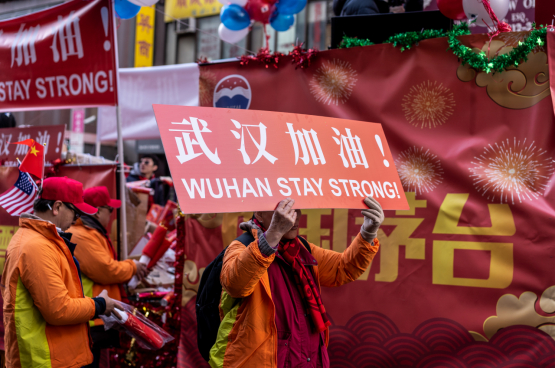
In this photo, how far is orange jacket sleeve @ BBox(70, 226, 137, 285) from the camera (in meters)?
3.45

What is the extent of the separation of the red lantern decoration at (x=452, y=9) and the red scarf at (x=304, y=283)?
232cm

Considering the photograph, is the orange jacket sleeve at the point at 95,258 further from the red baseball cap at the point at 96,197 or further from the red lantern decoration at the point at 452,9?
the red lantern decoration at the point at 452,9

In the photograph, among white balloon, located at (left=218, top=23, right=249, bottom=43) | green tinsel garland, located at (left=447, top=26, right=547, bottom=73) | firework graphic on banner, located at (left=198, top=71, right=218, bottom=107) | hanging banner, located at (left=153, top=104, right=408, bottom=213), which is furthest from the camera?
white balloon, located at (left=218, top=23, right=249, bottom=43)

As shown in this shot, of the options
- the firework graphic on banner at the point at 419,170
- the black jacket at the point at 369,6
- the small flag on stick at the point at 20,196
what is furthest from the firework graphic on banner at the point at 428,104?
the small flag on stick at the point at 20,196

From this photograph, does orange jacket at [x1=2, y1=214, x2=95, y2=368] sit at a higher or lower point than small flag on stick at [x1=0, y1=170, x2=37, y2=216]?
lower

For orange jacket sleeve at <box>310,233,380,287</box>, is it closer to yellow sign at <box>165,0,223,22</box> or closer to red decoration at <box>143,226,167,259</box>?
red decoration at <box>143,226,167,259</box>

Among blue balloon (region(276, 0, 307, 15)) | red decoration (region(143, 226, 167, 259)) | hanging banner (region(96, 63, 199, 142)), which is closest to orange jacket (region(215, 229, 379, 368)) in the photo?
red decoration (region(143, 226, 167, 259))

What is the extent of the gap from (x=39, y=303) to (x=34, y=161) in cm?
122

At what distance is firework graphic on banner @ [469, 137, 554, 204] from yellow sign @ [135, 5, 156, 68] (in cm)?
1541

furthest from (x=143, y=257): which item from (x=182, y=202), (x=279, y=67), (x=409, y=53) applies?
(x=409, y=53)

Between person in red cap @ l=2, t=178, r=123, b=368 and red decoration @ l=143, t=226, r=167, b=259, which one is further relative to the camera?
red decoration @ l=143, t=226, r=167, b=259

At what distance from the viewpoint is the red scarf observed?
2264mm

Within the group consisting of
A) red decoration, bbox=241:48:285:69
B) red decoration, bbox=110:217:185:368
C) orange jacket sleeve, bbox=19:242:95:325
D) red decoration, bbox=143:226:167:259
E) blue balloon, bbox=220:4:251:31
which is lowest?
red decoration, bbox=110:217:185:368

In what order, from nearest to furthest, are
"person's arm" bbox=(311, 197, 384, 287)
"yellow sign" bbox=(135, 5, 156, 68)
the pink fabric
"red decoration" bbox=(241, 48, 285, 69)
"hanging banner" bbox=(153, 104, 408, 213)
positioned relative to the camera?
"hanging banner" bbox=(153, 104, 408, 213) → the pink fabric → "person's arm" bbox=(311, 197, 384, 287) → "red decoration" bbox=(241, 48, 285, 69) → "yellow sign" bbox=(135, 5, 156, 68)
